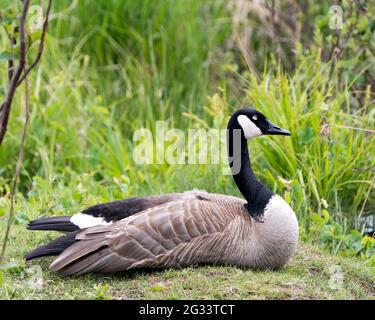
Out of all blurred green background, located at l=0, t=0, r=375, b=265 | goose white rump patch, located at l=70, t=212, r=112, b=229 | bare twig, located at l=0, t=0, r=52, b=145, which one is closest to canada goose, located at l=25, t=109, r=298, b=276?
goose white rump patch, located at l=70, t=212, r=112, b=229

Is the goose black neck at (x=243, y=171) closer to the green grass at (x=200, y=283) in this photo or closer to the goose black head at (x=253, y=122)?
the goose black head at (x=253, y=122)

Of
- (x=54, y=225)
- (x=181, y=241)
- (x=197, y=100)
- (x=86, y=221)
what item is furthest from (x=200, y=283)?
(x=197, y=100)

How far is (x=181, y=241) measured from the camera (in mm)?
4730

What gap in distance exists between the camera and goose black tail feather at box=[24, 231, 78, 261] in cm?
466

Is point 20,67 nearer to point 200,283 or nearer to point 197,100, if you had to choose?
point 200,283

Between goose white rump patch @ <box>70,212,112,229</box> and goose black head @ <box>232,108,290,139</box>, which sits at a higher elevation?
goose black head @ <box>232,108,290,139</box>

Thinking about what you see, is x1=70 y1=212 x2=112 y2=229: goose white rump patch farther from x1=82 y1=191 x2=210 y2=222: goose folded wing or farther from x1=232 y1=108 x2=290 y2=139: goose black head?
x1=232 y1=108 x2=290 y2=139: goose black head

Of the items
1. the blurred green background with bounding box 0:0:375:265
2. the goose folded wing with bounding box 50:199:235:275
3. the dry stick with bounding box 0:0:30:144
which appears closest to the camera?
the dry stick with bounding box 0:0:30:144

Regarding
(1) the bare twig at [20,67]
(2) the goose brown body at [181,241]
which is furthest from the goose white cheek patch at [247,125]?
(1) the bare twig at [20,67]

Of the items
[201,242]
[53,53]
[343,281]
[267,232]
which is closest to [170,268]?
[201,242]

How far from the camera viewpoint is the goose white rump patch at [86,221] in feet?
16.1

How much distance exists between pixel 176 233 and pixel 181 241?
0.21 ft

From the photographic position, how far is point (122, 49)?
361 inches
